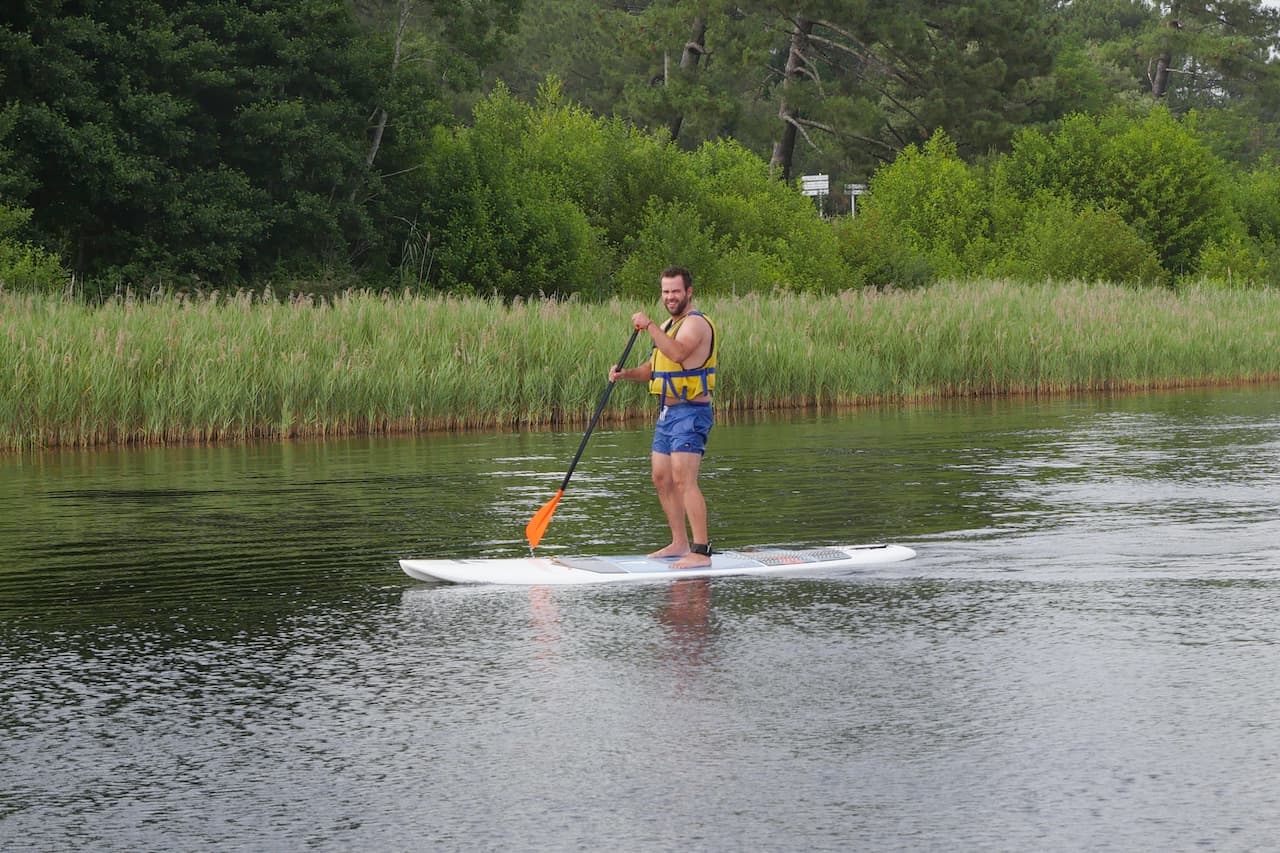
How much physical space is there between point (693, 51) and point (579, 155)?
1910cm

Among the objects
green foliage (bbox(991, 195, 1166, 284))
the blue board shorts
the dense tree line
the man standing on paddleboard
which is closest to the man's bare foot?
the man standing on paddleboard

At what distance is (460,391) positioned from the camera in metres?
25.1

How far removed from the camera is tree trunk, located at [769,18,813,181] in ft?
213

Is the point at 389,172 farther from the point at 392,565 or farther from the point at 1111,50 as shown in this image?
the point at 1111,50

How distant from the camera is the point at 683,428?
1113cm

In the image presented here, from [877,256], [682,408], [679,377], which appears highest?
[877,256]

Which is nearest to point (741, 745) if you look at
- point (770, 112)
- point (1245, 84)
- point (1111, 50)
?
point (770, 112)

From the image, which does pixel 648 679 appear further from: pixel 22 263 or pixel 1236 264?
pixel 1236 264

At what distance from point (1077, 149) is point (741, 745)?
58326 mm

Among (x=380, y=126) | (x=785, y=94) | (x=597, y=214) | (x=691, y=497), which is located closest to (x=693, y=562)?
(x=691, y=497)

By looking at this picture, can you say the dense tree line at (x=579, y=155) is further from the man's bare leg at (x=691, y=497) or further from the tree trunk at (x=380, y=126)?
the man's bare leg at (x=691, y=497)

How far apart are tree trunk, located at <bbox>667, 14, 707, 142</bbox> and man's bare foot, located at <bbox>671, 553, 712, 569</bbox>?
56023 millimetres

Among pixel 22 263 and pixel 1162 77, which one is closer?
pixel 22 263

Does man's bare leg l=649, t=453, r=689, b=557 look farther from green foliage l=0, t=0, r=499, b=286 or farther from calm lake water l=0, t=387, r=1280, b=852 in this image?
green foliage l=0, t=0, r=499, b=286
